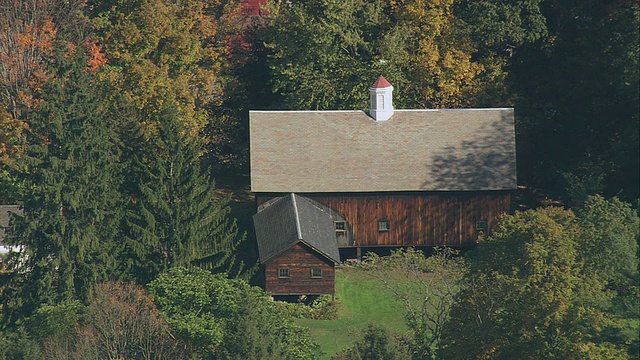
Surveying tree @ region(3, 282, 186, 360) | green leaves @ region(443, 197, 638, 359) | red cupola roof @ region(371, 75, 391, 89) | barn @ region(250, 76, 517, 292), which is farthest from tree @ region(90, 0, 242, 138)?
green leaves @ region(443, 197, 638, 359)

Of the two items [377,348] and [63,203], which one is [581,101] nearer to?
[63,203]

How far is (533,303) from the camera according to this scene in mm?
45531

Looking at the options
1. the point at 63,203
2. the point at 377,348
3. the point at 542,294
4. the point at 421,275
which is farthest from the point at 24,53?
the point at 542,294

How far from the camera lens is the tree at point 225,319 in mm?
46594

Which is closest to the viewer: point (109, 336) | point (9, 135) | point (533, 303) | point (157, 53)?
point (533, 303)

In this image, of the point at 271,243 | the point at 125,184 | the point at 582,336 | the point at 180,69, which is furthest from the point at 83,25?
the point at 582,336

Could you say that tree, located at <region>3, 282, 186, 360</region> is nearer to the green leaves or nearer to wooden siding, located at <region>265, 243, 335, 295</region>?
wooden siding, located at <region>265, 243, 335, 295</region>

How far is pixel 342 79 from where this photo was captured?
70.8 meters

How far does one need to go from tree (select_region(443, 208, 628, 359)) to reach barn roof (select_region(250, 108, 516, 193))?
14841mm

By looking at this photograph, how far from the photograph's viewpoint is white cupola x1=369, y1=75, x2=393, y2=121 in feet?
214

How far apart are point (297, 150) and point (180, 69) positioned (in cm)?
1108

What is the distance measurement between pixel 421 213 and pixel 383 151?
3.54 m

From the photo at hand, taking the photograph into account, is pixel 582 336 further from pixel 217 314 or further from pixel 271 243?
pixel 271 243

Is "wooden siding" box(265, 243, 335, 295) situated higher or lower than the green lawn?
higher
